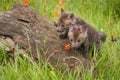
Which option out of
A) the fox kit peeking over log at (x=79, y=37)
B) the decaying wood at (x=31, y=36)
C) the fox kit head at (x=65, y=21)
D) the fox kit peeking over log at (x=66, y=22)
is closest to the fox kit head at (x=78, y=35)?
the fox kit peeking over log at (x=79, y=37)

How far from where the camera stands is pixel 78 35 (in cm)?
630

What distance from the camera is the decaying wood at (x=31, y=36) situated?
5823 mm

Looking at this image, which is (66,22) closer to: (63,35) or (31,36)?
(63,35)

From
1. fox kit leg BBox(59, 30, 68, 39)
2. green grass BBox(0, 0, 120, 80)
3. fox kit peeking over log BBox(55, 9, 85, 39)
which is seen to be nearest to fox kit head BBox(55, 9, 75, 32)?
fox kit peeking over log BBox(55, 9, 85, 39)

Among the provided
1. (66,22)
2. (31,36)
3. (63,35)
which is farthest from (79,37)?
(66,22)

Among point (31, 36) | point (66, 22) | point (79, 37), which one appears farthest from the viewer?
point (66, 22)

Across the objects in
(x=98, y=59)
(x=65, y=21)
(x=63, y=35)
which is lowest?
(x=98, y=59)

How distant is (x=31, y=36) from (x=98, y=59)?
1.20m

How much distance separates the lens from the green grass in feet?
17.4

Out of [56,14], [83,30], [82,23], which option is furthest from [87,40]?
[56,14]

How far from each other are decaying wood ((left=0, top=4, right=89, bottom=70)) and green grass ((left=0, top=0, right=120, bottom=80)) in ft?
0.85

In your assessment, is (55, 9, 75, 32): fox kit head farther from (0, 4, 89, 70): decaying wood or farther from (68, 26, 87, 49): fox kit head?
(68, 26, 87, 49): fox kit head

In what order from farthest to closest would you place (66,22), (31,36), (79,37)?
(66,22) → (79,37) → (31,36)

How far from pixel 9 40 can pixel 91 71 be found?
1.38 metres
